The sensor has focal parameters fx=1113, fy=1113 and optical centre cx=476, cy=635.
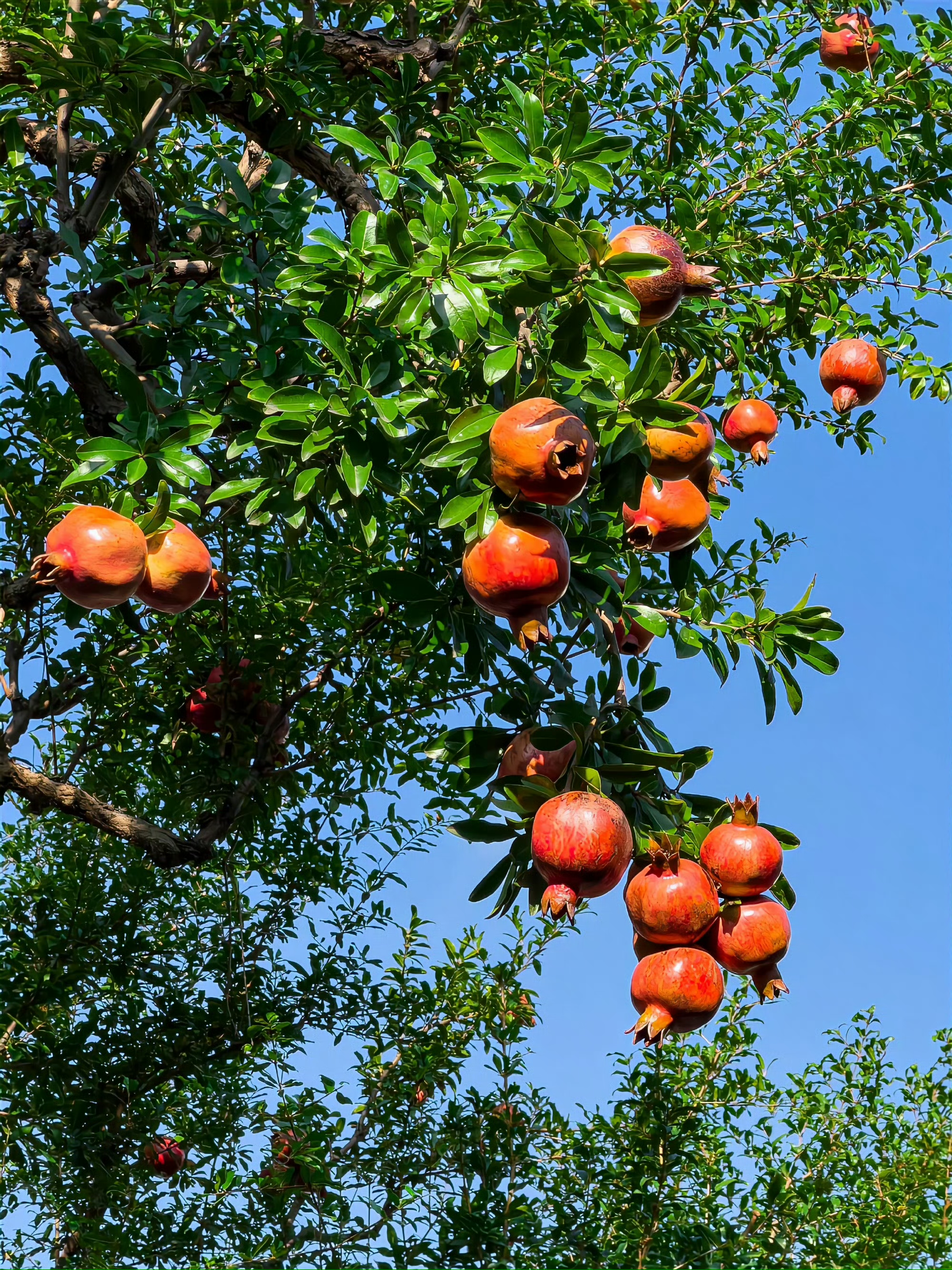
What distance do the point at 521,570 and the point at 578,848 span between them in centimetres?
42

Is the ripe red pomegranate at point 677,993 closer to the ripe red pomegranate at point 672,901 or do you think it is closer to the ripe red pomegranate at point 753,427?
the ripe red pomegranate at point 672,901

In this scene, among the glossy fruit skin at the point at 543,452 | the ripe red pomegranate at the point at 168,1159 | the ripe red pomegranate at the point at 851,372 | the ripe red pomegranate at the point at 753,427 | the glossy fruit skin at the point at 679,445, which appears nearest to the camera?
the glossy fruit skin at the point at 543,452

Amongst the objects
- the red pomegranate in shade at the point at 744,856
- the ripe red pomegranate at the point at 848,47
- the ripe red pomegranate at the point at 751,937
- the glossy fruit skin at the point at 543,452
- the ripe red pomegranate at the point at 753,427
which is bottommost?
the ripe red pomegranate at the point at 751,937

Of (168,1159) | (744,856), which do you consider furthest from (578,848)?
(168,1159)

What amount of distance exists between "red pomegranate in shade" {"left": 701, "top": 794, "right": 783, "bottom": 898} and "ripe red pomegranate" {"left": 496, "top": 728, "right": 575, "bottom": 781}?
0.28m

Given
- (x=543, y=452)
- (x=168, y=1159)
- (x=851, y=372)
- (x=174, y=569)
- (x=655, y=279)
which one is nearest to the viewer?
(x=543, y=452)

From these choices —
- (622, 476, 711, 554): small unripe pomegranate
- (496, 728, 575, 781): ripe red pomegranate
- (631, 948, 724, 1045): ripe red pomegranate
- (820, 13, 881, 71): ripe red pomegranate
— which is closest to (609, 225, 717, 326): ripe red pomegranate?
(622, 476, 711, 554): small unripe pomegranate

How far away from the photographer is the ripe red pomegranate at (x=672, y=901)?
66.7 inches

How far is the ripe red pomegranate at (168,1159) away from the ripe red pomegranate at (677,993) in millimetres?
2843

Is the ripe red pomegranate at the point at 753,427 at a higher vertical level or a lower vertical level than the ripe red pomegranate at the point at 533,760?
higher

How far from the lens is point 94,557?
187 centimetres

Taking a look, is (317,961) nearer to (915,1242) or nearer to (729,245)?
(915,1242)

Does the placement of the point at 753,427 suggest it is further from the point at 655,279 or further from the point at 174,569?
the point at 174,569

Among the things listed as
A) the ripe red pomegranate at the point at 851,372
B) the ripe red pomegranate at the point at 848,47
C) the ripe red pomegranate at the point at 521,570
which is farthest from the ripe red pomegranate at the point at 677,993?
the ripe red pomegranate at the point at 848,47
